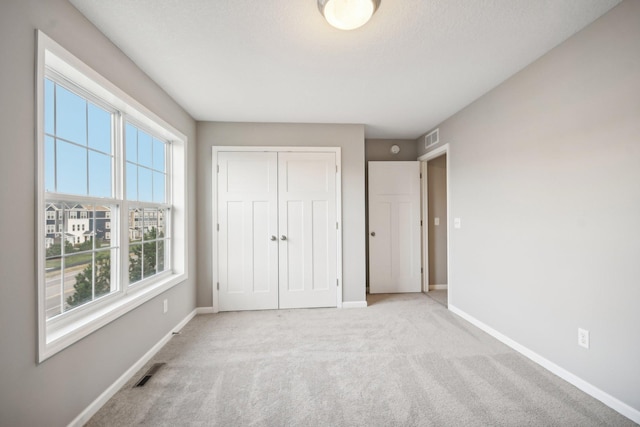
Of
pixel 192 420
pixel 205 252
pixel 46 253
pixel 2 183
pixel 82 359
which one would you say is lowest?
pixel 192 420

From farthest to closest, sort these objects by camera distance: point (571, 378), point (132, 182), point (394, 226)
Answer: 1. point (394, 226)
2. point (132, 182)
3. point (571, 378)

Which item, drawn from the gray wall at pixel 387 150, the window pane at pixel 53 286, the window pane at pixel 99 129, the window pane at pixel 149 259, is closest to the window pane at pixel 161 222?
the window pane at pixel 149 259

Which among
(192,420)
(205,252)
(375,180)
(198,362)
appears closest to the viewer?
(192,420)

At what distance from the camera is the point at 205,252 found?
3.21 m

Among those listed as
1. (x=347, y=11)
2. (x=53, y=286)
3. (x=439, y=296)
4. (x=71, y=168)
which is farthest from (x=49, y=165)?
(x=439, y=296)

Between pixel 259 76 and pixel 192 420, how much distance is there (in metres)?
2.58

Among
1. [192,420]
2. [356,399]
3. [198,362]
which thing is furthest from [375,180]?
[192,420]

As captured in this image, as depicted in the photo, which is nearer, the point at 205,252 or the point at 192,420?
the point at 192,420

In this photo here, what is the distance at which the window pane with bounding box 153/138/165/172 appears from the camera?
2.56m

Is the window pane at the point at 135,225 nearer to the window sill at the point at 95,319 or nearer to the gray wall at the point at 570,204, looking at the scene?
the window sill at the point at 95,319

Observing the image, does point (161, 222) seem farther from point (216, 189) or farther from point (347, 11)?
point (347, 11)

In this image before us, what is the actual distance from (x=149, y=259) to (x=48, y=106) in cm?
147

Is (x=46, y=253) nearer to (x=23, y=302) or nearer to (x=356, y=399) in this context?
(x=23, y=302)

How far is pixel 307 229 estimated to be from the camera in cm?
331
